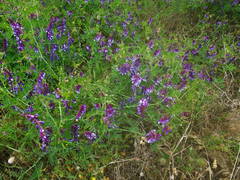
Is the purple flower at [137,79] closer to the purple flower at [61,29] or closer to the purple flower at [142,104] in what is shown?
the purple flower at [142,104]

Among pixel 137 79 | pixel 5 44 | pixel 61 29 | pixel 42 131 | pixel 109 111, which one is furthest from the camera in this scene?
pixel 61 29

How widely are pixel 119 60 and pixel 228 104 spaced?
1.30 m

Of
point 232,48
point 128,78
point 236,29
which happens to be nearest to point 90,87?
point 128,78

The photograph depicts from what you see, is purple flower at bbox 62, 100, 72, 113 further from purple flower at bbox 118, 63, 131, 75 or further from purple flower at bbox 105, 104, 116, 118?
purple flower at bbox 118, 63, 131, 75

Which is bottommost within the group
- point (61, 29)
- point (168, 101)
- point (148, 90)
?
point (168, 101)

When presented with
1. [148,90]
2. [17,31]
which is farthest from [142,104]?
[17,31]

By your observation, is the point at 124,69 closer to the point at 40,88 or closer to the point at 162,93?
the point at 162,93

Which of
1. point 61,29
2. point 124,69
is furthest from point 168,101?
point 61,29

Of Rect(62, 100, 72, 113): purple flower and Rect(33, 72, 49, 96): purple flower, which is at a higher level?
Rect(33, 72, 49, 96): purple flower

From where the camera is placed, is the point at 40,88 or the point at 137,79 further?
the point at 137,79

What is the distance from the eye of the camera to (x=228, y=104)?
2623 mm

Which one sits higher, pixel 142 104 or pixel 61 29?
pixel 61 29

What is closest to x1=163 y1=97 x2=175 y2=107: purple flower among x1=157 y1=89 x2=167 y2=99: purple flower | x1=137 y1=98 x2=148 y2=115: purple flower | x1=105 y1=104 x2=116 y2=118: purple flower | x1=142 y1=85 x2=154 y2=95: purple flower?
x1=157 y1=89 x2=167 y2=99: purple flower

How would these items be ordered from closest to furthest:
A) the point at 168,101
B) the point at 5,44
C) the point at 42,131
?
the point at 42,131, the point at 168,101, the point at 5,44
